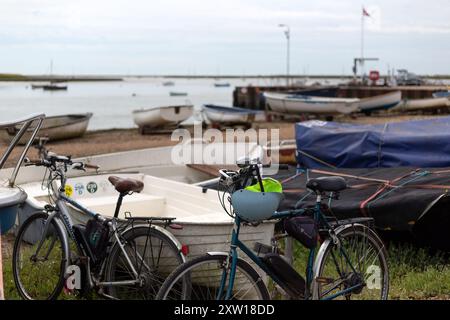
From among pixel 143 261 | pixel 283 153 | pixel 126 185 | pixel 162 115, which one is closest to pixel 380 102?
pixel 162 115

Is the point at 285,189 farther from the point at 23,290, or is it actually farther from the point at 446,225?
the point at 23,290

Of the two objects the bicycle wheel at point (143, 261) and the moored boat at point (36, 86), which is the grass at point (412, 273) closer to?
the bicycle wheel at point (143, 261)

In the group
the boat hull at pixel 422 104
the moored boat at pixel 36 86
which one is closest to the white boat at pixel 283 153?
the boat hull at pixel 422 104

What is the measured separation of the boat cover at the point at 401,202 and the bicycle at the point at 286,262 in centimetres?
127

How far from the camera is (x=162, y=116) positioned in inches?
1025

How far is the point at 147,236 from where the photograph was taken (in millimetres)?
4684

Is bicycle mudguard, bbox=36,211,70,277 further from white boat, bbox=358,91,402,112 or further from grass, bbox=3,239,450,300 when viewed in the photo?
white boat, bbox=358,91,402,112

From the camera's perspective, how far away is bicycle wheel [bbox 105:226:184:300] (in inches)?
185

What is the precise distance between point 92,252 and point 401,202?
3192mm

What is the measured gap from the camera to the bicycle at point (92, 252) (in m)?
4.71

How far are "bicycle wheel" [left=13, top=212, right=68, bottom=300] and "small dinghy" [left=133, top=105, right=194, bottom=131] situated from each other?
814 inches

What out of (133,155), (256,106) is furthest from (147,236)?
(256,106)
